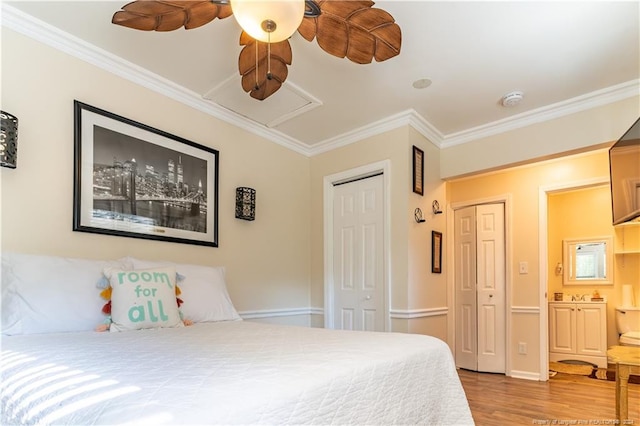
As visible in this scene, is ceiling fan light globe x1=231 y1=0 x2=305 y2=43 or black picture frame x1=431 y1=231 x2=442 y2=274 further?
black picture frame x1=431 y1=231 x2=442 y2=274

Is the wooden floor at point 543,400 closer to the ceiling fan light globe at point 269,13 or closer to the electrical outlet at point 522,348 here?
the electrical outlet at point 522,348

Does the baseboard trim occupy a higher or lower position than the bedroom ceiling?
lower

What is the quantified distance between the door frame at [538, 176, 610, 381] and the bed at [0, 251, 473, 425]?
107 inches

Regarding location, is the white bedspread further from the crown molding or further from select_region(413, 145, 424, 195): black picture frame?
the crown molding

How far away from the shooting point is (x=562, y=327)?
5.08m

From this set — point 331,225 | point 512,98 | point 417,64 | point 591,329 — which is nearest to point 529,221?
point 512,98

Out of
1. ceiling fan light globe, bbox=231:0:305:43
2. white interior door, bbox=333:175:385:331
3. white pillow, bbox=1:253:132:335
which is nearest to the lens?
ceiling fan light globe, bbox=231:0:305:43

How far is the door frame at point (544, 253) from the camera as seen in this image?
377cm

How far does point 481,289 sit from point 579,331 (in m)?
1.81

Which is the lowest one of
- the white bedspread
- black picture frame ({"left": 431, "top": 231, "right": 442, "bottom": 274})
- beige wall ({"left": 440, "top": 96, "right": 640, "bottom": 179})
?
the white bedspread

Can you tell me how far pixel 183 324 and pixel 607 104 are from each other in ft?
11.1

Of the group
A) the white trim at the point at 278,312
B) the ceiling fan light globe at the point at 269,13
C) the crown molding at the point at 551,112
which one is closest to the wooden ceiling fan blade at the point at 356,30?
the ceiling fan light globe at the point at 269,13

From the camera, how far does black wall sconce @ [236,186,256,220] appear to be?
323 cm

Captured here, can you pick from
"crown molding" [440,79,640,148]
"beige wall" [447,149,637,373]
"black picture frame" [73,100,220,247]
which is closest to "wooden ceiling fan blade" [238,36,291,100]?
"black picture frame" [73,100,220,247]
